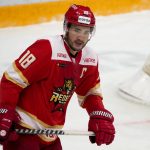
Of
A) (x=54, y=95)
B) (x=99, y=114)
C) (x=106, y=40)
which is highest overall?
(x=54, y=95)

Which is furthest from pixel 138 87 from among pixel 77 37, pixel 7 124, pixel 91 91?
pixel 7 124

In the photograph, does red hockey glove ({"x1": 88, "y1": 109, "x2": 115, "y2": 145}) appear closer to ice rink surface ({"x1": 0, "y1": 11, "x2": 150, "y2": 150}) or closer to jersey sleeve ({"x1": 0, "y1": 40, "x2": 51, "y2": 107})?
jersey sleeve ({"x1": 0, "y1": 40, "x2": 51, "y2": 107})

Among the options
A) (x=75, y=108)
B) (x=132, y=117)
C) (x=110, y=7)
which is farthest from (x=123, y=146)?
(x=110, y=7)

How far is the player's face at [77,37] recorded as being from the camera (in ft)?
6.63

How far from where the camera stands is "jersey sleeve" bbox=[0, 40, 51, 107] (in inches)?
77.2

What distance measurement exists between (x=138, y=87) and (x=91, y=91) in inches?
63.0

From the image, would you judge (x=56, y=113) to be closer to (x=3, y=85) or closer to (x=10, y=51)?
(x=3, y=85)

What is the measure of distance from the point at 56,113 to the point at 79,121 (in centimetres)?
127

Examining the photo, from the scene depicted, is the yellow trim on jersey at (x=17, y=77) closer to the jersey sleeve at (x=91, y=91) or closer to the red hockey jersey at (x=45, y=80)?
the red hockey jersey at (x=45, y=80)

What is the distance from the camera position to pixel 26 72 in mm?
1982

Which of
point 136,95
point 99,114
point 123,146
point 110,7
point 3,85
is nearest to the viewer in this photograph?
point 3,85

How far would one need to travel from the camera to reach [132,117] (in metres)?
3.40

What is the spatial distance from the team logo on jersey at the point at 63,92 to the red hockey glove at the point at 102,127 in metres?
0.17

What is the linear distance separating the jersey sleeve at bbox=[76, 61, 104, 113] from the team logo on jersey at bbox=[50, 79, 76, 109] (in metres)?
0.11
